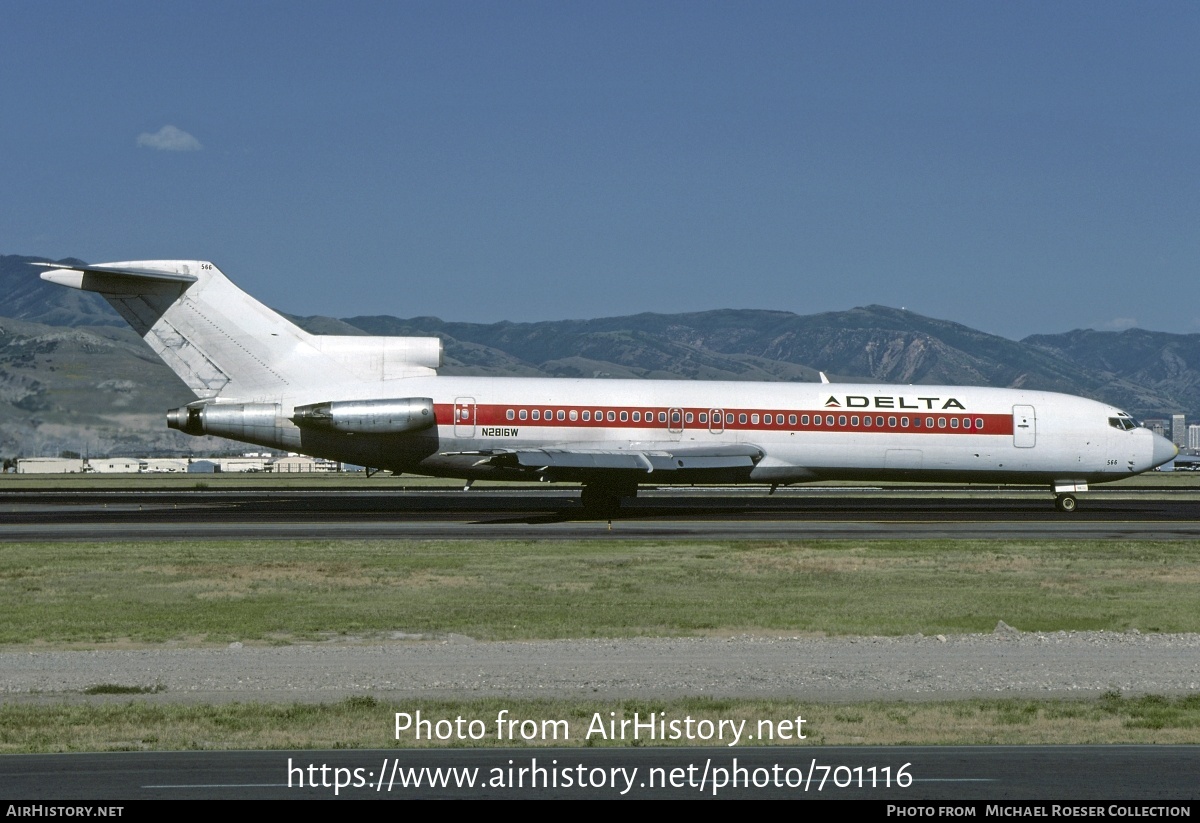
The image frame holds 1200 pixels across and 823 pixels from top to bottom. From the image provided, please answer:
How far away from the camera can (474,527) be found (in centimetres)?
3391

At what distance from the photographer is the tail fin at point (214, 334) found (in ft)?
128

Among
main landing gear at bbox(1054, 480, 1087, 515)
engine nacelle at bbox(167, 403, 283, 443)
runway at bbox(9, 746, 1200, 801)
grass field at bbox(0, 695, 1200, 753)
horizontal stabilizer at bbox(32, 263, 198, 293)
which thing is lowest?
grass field at bbox(0, 695, 1200, 753)

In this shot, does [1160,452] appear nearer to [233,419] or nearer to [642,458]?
[642,458]

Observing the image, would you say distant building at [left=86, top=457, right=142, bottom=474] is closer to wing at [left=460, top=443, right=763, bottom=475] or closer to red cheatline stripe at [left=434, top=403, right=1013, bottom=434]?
red cheatline stripe at [left=434, top=403, right=1013, bottom=434]

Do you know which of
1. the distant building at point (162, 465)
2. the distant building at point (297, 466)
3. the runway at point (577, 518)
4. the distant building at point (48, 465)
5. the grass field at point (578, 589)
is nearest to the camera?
the grass field at point (578, 589)

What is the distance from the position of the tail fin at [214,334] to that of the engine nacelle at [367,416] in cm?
162

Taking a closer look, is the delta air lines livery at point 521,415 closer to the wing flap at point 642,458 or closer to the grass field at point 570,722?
the wing flap at point 642,458

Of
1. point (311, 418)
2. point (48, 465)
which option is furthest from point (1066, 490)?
point (48, 465)

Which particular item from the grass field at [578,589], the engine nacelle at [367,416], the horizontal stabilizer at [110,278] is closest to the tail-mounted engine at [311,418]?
the engine nacelle at [367,416]

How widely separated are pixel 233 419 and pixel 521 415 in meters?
9.06

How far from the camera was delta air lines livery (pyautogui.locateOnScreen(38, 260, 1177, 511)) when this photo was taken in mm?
38500

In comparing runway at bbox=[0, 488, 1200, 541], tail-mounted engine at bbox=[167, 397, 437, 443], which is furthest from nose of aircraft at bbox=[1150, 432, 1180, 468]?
tail-mounted engine at bbox=[167, 397, 437, 443]

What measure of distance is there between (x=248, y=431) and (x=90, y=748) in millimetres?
28613

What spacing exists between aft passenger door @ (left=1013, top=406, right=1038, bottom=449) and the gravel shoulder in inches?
938
